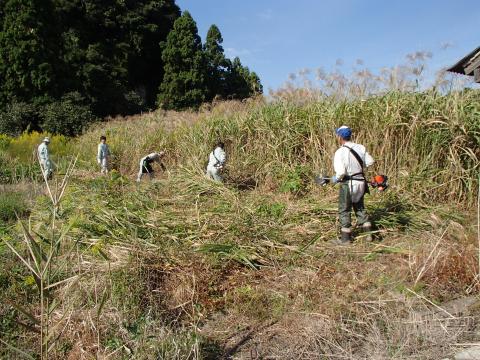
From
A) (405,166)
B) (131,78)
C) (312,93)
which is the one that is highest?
(131,78)

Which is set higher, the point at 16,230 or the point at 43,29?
the point at 43,29

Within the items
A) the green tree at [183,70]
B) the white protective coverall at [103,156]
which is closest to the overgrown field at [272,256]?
the white protective coverall at [103,156]

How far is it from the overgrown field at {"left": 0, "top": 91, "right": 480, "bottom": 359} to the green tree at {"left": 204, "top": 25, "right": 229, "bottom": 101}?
748 inches

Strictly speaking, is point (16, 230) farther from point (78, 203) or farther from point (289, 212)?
point (289, 212)

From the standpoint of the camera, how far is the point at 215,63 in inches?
1101

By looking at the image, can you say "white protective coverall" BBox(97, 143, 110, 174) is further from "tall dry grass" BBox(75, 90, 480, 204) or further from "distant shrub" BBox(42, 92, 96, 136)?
"distant shrub" BBox(42, 92, 96, 136)

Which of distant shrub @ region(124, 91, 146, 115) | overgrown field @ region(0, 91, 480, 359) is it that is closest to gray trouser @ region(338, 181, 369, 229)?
overgrown field @ region(0, 91, 480, 359)

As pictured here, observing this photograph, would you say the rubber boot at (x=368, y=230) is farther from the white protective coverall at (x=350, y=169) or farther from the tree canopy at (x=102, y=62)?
the tree canopy at (x=102, y=62)

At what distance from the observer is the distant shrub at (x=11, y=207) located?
606 cm

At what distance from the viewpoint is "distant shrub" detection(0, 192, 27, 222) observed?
6.06 m

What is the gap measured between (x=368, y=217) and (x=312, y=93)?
12.5 ft

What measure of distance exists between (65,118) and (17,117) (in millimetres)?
2092

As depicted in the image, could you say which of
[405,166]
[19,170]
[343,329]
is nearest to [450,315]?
[343,329]

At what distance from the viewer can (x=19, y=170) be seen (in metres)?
10.4
